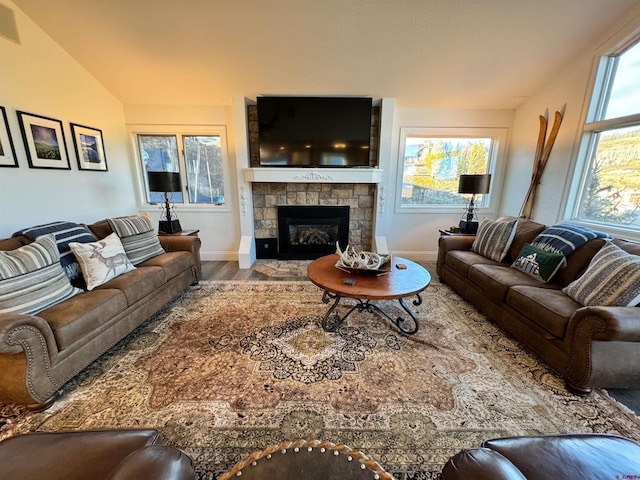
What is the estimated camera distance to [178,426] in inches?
58.5

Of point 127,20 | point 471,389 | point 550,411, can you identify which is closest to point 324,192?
point 127,20

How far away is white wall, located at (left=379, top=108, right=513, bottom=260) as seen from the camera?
407cm

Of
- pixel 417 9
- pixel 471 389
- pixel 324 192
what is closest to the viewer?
pixel 471 389

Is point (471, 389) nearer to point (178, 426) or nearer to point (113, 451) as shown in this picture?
point (178, 426)

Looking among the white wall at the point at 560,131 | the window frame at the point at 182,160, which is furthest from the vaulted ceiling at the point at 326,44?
the window frame at the point at 182,160

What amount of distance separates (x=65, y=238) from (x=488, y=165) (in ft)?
18.0

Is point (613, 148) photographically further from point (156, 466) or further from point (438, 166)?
point (156, 466)

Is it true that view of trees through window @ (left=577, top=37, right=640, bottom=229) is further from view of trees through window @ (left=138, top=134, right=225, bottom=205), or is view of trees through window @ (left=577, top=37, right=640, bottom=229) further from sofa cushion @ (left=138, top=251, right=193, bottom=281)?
view of trees through window @ (left=138, top=134, right=225, bottom=205)

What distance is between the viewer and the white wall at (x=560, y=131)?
2.81 metres

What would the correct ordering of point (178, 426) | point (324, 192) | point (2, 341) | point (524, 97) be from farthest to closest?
1. point (324, 192)
2. point (524, 97)
3. point (178, 426)
4. point (2, 341)

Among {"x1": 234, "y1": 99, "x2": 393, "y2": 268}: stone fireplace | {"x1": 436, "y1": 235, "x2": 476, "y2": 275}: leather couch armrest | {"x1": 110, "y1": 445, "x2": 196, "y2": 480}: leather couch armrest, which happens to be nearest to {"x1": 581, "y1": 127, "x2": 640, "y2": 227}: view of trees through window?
{"x1": 436, "y1": 235, "x2": 476, "y2": 275}: leather couch armrest

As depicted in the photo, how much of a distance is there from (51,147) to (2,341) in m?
2.55

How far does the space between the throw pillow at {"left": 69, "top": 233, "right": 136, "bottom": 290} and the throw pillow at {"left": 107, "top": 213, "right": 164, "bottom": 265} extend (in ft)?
0.67

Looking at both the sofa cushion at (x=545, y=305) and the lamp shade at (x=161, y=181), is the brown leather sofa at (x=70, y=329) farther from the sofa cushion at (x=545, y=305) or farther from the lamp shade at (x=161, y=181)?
the sofa cushion at (x=545, y=305)
